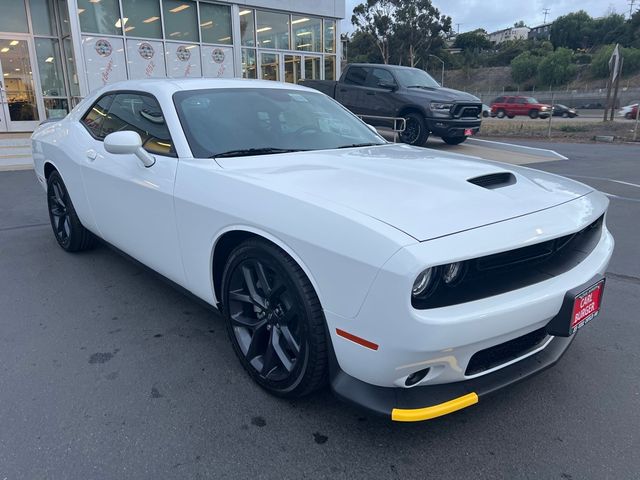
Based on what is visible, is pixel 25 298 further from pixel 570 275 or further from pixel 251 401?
pixel 570 275

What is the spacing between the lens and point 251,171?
2.62 meters

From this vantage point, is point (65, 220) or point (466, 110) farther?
point (466, 110)

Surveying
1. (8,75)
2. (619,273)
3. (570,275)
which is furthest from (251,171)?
(8,75)

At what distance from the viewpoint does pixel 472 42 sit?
337ft

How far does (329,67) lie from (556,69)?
65378mm

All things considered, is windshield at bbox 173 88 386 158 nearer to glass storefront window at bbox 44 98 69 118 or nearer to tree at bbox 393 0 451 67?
glass storefront window at bbox 44 98 69 118

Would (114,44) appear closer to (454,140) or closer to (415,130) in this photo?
(415,130)

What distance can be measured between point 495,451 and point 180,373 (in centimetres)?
165

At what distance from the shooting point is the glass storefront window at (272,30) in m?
17.5

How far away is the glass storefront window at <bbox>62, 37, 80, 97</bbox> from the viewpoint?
14492 millimetres

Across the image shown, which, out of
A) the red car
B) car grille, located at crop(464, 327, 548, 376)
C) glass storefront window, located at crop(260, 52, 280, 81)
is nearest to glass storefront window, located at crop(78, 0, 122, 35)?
glass storefront window, located at crop(260, 52, 280, 81)

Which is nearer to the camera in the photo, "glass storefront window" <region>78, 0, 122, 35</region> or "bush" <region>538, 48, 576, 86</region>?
"glass storefront window" <region>78, 0, 122, 35</region>

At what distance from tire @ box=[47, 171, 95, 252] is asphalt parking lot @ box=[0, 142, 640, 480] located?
1.06 metres

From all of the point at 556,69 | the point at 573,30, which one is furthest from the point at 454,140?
the point at 573,30
